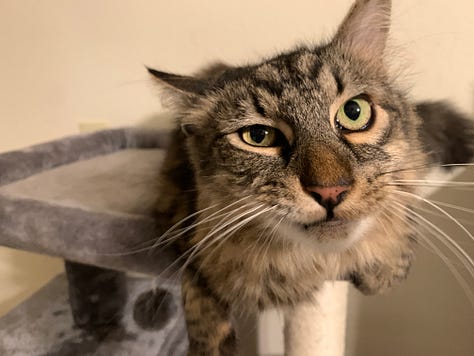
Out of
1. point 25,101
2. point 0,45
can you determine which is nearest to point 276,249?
point 25,101

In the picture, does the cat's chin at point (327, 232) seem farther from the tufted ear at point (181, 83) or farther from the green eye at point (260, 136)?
the tufted ear at point (181, 83)

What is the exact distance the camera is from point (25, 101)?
1.84 m

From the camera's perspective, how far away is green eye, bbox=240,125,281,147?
2.61 feet

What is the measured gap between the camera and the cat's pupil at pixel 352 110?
0.78 m

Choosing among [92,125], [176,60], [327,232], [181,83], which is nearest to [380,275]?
[327,232]

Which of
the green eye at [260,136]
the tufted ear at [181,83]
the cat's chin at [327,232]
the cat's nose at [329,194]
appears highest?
the tufted ear at [181,83]

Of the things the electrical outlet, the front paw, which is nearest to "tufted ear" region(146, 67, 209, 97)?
the front paw

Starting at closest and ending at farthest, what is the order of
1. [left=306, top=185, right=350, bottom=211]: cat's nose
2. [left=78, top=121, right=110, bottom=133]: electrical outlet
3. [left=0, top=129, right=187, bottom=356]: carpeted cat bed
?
[left=306, top=185, right=350, bottom=211]: cat's nose
[left=0, top=129, right=187, bottom=356]: carpeted cat bed
[left=78, top=121, right=110, bottom=133]: electrical outlet

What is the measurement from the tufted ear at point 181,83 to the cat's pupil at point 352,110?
301 millimetres

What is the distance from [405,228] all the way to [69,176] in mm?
936

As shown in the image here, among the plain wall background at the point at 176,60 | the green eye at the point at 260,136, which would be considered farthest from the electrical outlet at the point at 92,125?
the green eye at the point at 260,136

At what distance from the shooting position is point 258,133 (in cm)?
80

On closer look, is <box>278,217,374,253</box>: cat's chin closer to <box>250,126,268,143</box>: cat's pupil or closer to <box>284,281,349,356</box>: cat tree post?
<box>250,126,268,143</box>: cat's pupil

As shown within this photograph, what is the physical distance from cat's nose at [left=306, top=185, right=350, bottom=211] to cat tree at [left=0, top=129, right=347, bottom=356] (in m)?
0.41
